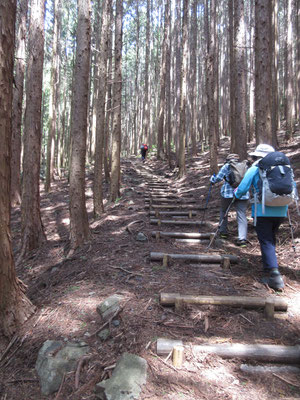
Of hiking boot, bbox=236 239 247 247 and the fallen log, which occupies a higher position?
the fallen log

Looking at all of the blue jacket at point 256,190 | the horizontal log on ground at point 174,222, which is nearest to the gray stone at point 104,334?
the blue jacket at point 256,190

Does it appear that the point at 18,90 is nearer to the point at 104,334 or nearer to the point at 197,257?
the point at 197,257

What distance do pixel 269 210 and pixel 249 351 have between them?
6.66 feet

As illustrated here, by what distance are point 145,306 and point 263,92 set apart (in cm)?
548

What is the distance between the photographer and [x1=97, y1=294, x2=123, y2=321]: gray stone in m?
3.26

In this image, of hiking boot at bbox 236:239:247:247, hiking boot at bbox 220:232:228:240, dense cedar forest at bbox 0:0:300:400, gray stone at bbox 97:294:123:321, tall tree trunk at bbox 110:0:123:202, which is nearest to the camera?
dense cedar forest at bbox 0:0:300:400

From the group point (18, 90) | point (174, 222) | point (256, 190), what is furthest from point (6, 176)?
point (18, 90)

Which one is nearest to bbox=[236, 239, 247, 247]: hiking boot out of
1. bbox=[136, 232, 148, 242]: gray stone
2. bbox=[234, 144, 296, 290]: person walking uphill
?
bbox=[234, 144, 296, 290]: person walking uphill

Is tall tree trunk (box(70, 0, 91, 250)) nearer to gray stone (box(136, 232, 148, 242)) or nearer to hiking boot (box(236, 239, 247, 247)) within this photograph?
gray stone (box(136, 232, 148, 242))

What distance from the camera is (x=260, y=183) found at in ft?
13.7

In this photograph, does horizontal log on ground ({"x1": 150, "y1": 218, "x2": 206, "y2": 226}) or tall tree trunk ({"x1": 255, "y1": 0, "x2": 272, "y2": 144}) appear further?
horizontal log on ground ({"x1": 150, "y1": 218, "x2": 206, "y2": 226})

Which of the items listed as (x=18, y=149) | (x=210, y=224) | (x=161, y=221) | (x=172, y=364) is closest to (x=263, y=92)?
(x=210, y=224)

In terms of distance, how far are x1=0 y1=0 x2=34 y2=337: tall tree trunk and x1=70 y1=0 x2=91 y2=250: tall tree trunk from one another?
278 cm

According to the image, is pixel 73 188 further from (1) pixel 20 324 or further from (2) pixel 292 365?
(2) pixel 292 365
